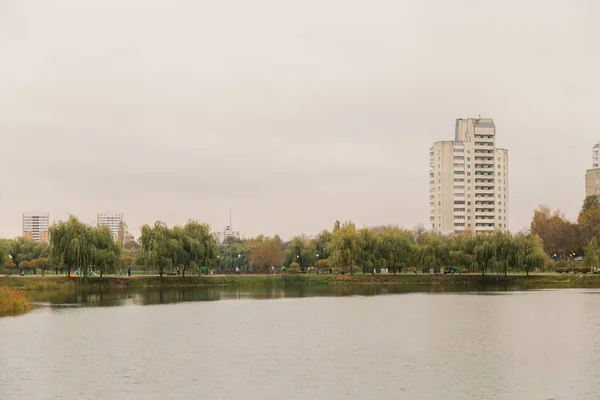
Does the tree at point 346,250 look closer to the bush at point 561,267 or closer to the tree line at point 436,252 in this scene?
the tree line at point 436,252

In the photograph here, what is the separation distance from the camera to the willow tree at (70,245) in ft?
260

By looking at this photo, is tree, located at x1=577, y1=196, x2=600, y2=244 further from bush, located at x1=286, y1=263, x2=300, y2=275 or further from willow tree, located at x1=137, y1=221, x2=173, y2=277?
willow tree, located at x1=137, y1=221, x2=173, y2=277

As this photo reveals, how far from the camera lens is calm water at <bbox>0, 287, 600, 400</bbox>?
25406mm

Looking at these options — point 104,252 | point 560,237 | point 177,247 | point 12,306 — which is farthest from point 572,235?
point 12,306

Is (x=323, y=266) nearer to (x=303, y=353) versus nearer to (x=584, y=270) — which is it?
(x=584, y=270)

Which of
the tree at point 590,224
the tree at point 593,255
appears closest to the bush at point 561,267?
the tree at point 593,255

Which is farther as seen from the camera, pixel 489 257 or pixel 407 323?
pixel 489 257

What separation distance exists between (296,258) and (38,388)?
9309 centimetres

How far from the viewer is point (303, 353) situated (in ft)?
109

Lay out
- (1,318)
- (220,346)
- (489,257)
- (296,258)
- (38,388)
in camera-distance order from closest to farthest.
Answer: (38,388)
(220,346)
(1,318)
(489,257)
(296,258)

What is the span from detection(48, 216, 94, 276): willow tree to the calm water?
2242 cm

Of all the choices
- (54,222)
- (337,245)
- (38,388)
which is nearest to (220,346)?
(38,388)

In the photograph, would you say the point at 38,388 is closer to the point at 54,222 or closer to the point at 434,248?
the point at 54,222

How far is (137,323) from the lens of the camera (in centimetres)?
4588
